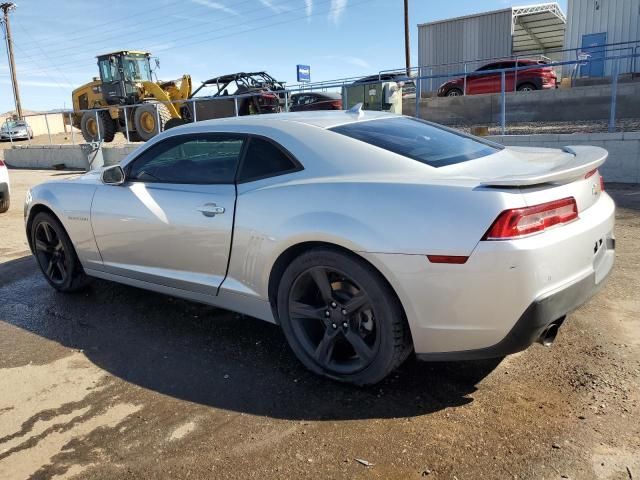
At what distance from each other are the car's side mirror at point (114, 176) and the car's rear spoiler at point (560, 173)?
2.63m

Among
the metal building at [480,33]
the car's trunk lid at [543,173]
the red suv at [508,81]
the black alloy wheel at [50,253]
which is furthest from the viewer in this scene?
the metal building at [480,33]

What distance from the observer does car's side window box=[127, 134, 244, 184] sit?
3432mm

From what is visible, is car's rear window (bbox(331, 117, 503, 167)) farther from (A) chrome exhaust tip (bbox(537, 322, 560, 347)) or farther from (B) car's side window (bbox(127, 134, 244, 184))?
(A) chrome exhaust tip (bbox(537, 322, 560, 347))

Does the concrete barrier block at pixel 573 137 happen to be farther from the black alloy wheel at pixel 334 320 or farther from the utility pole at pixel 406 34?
the utility pole at pixel 406 34

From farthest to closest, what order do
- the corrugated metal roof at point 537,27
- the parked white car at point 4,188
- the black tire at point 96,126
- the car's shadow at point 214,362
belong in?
1. the corrugated metal roof at point 537,27
2. the black tire at point 96,126
3. the parked white car at point 4,188
4. the car's shadow at point 214,362

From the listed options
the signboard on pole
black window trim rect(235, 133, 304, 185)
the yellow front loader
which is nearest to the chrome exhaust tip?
black window trim rect(235, 133, 304, 185)

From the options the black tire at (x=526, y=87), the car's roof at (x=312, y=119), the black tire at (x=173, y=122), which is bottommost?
the car's roof at (x=312, y=119)

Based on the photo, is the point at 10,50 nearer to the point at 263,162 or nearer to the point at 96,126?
the point at 96,126

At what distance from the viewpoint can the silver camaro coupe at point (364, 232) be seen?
241 cm

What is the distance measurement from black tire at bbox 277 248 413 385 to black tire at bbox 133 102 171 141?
14870 mm

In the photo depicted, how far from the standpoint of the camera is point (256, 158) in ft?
10.8

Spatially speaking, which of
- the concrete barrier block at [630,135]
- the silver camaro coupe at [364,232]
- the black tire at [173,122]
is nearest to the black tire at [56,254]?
the silver camaro coupe at [364,232]

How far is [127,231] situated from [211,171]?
83 cm

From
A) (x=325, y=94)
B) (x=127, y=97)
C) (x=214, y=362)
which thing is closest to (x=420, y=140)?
(x=214, y=362)
